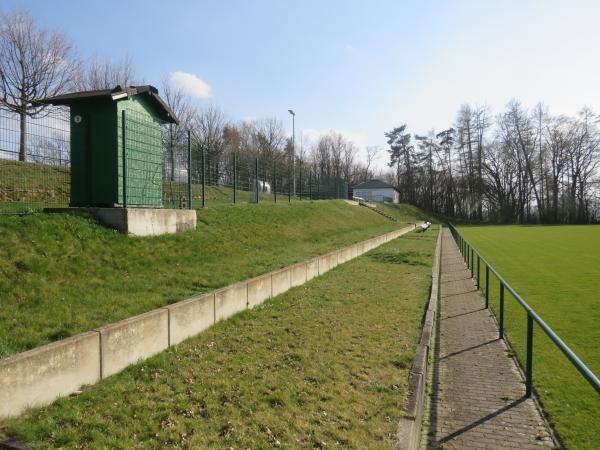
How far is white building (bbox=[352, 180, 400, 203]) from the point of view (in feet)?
264

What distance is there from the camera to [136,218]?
26.5 feet

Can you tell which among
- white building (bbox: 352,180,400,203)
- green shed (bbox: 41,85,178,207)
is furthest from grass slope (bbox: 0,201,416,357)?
white building (bbox: 352,180,400,203)

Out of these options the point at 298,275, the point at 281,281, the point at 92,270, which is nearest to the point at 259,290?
the point at 281,281

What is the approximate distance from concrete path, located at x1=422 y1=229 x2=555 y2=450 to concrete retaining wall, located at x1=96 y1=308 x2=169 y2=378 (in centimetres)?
299

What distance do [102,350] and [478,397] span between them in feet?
13.2

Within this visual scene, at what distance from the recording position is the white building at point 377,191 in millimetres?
80438

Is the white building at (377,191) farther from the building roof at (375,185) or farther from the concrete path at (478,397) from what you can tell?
the concrete path at (478,397)

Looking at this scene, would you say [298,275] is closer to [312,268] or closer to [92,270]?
[312,268]

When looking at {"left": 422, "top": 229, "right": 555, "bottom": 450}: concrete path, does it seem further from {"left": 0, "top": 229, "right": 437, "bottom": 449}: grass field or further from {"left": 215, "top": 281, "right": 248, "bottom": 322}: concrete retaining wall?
{"left": 215, "top": 281, "right": 248, "bottom": 322}: concrete retaining wall

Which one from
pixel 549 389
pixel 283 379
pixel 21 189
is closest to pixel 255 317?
pixel 283 379

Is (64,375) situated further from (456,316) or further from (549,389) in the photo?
(456,316)

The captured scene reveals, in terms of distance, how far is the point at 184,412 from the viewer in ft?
11.6

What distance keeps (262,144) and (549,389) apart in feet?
186

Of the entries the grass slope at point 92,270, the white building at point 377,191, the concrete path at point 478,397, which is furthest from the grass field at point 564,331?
the white building at point 377,191
